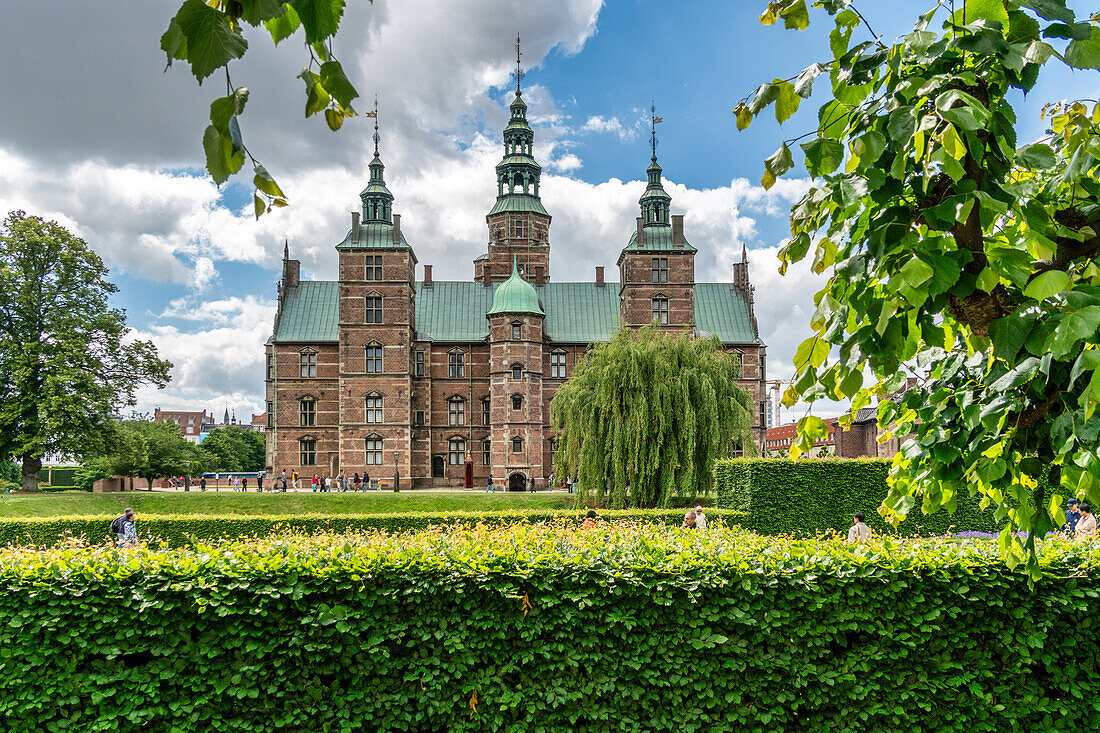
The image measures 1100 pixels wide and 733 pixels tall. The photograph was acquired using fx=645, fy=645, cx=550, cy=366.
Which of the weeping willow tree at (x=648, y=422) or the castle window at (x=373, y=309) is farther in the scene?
the castle window at (x=373, y=309)

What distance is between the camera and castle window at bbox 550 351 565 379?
40312 millimetres

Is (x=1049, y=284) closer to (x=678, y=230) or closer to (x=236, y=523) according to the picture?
(x=236, y=523)

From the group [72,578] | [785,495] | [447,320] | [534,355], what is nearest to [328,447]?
[447,320]

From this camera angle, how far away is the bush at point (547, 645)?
203 inches

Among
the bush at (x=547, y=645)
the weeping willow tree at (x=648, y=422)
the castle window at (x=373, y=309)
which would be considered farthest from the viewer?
the castle window at (x=373, y=309)

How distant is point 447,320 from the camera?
137ft

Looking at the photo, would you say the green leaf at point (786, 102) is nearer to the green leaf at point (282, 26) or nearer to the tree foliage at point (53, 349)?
the green leaf at point (282, 26)

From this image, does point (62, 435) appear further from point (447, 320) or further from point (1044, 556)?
point (1044, 556)

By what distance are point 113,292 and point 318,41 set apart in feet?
118

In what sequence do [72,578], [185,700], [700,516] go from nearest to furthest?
[185,700]
[72,578]
[700,516]

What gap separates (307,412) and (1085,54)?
40.8 m

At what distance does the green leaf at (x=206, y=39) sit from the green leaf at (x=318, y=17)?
17 centimetres

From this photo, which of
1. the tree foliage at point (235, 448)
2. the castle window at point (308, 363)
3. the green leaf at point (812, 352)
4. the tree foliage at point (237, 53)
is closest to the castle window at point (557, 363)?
the castle window at point (308, 363)

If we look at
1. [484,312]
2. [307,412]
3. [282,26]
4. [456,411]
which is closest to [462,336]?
[484,312]
